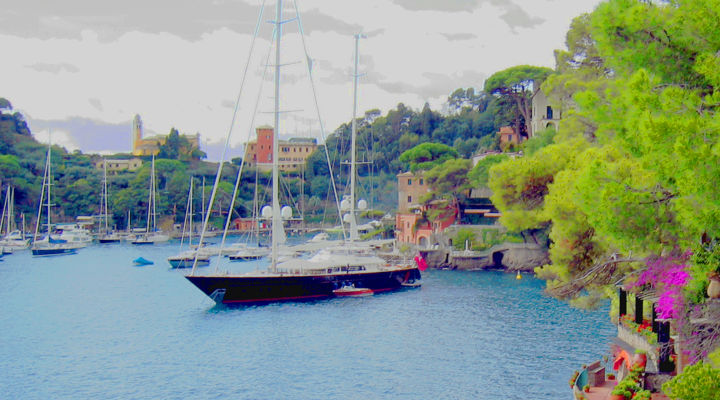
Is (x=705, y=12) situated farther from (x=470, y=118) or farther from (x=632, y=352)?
(x=470, y=118)

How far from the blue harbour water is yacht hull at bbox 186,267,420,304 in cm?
84

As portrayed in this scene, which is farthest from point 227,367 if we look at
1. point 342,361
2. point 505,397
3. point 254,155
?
point 254,155

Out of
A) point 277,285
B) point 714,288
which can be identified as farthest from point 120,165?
point 714,288

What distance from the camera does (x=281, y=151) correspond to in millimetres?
111000

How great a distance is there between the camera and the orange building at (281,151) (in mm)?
108188

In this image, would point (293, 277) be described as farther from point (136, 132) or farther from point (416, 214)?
point (136, 132)

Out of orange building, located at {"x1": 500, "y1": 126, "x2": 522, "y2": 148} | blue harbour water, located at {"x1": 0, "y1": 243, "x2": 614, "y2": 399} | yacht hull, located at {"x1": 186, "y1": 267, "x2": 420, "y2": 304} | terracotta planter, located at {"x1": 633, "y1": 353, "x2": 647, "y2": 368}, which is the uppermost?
orange building, located at {"x1": 500, "y1": 126, "x2": 522, "y2": 148}

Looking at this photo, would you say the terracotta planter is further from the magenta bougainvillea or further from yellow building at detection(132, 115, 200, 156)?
yellow building at detection(132, 115, 200, 156)

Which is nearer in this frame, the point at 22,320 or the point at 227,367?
the point at 227,367

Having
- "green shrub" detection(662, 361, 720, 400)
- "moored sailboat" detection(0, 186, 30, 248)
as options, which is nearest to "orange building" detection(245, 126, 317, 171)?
"moored sailboat" detection(0, 186, 30, 248)

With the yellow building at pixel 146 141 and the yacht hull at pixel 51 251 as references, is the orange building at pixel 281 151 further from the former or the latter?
the yacht hull at pixel 51 251

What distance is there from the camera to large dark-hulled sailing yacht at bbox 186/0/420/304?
33312mm

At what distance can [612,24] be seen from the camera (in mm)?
11344

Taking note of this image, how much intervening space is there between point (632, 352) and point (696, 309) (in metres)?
4.43
